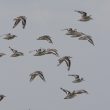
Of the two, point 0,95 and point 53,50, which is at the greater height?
point 53,50

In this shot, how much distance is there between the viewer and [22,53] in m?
85.4

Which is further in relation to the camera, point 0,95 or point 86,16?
point 0,95

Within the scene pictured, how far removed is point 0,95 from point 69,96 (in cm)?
914

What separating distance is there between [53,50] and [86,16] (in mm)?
5988

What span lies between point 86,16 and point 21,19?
24.5 ft

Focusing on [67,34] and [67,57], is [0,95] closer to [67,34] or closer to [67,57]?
[67,57]

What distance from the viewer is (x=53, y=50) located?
86.9 meters

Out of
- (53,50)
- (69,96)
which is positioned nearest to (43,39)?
(53,50)

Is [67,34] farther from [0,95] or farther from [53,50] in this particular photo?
[0,95]

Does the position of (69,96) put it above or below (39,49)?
below

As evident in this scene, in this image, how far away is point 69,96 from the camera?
8925 centimetres

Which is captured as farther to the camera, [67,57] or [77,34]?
[67,57]

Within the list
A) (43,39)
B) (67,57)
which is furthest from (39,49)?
(67,57)

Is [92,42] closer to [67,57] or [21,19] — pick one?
[67,57]
